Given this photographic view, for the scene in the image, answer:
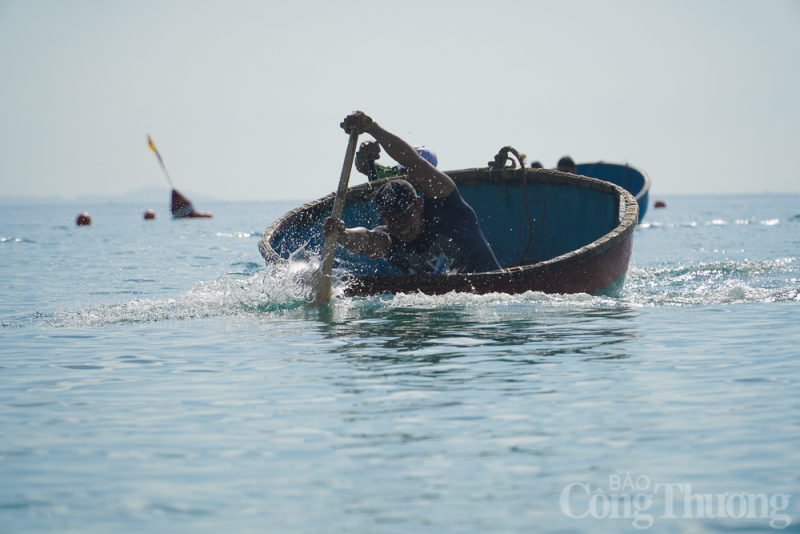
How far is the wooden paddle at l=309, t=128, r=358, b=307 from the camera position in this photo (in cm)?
619

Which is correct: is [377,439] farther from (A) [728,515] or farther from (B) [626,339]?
(B) [626,339]

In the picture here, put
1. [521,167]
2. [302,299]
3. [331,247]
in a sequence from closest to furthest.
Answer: [331,247] < [302,299] < [521,167]

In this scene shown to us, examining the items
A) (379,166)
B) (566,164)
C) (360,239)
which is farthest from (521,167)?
(566,164)

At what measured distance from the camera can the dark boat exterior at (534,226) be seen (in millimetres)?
6488

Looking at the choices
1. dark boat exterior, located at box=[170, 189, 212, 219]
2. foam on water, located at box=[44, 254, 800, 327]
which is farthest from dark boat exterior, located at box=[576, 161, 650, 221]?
dark boat exterior, located at box=[170, 189, 212, 219]

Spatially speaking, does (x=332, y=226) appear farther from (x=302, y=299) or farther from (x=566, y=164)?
(x=566, y=164)

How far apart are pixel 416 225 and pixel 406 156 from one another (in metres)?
0.56

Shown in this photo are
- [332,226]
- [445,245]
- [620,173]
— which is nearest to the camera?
[332,226]

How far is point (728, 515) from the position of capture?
2318 millimetres

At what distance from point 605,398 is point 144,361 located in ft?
8.89

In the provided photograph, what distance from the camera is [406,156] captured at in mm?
6215

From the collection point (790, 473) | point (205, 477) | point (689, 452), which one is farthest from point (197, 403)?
point (790, 473)

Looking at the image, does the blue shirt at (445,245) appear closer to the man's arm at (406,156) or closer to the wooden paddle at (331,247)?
the man's arm at (406,156)

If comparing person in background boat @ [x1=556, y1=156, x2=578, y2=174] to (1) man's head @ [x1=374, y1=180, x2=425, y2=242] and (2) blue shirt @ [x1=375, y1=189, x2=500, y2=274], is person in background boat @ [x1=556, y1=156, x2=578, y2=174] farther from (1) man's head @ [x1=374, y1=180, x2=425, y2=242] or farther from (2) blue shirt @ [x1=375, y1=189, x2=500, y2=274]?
(1) man's head @ [x1=374, y1=180, x2=425, y2=242]
